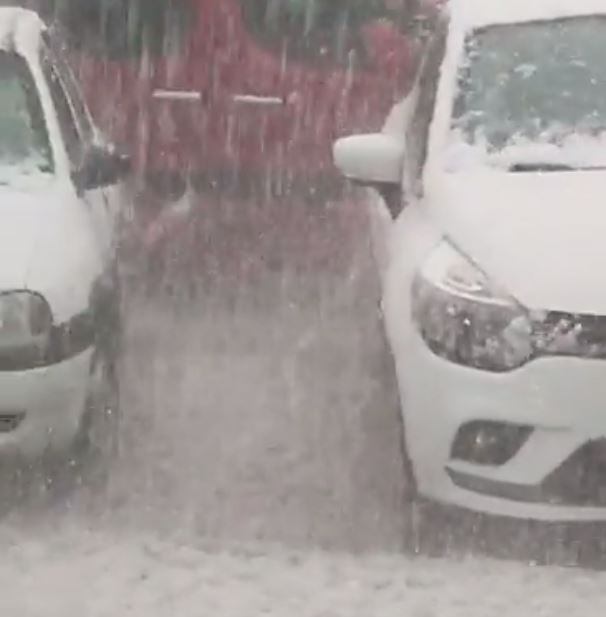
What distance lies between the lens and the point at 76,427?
6.25m

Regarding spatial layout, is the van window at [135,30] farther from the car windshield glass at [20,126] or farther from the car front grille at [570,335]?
the car front grille at [570,335]

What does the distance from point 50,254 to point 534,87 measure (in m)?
1.90

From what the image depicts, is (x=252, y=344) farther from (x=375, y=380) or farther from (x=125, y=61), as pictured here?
(x=125, y=61)

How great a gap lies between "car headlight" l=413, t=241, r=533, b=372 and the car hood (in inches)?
1.9

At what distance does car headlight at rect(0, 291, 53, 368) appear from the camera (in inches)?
233

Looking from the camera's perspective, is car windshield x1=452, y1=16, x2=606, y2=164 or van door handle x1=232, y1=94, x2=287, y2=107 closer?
car windshield x1=452, y1=16, x2=606, y2=164

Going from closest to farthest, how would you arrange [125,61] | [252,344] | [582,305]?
[582,305] < [252,344] < [125,61]

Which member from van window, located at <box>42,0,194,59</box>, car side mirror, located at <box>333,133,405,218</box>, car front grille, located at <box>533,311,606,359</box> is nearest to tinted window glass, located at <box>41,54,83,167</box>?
car side mirror, located at <box>333,133,405,218</box>

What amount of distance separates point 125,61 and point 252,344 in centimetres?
349

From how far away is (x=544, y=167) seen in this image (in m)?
6.17

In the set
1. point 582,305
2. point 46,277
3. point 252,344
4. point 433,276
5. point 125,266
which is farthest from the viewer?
point 125,266

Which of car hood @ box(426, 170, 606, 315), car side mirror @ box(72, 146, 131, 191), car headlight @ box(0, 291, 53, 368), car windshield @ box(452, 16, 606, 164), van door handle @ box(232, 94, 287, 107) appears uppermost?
car windshield @ box(452, 16, 606, 164)

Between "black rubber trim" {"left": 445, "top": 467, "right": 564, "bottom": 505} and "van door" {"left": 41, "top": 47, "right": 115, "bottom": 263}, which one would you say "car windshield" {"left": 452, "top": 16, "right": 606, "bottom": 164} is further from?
"van door" {"left": 41, "top": 47, "right": 115, "bottom": 263}

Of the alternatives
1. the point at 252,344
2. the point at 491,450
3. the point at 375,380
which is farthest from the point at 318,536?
the point at 252,344
